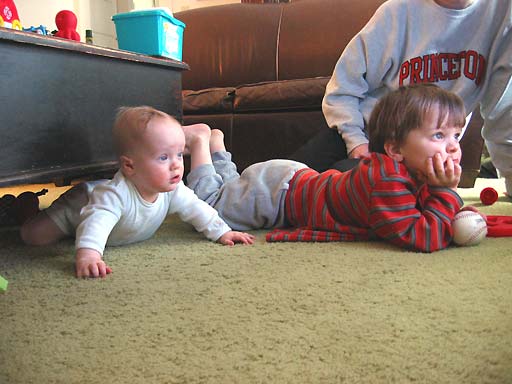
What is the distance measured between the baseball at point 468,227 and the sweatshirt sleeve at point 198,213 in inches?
18.5

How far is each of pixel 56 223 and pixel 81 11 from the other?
129 inches

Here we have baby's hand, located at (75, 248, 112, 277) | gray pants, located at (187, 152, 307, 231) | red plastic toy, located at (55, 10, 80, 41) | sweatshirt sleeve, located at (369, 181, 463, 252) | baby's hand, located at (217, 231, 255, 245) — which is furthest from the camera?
red plastic toy, located at (55, 10, 80, 41)

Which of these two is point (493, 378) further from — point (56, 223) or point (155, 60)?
point (155, 60)

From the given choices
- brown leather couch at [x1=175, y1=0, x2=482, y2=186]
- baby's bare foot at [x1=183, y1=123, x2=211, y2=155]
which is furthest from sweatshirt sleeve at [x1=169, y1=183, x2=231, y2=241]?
brown leather couch at [x1=175, y1=0, x2=482, y2=186]

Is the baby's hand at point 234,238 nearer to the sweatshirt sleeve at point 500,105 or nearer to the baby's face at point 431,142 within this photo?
the baby's face at point 431,142

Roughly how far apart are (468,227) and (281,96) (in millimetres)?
1293

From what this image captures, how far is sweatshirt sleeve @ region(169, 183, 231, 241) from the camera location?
1.11m

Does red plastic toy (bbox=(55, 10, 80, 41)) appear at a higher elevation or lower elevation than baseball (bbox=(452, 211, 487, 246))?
higher

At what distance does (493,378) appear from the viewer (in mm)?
→ 490

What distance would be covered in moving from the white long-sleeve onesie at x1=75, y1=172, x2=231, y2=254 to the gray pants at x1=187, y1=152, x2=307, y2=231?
0.12m

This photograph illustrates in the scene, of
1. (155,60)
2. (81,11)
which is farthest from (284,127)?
(81,11)

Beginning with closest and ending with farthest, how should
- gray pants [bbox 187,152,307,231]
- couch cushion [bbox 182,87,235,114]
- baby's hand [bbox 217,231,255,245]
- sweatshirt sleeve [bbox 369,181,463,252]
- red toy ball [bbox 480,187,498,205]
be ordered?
sweatshirt sleeve [bbox 369,181,463,252] < baby's hand [bbox 217,231,255,245] < gray pants [bbox 187,152,307,231] < red toy ball [bbox 480,187,498,205] < couch cushion [bbox 182,87,235,114]

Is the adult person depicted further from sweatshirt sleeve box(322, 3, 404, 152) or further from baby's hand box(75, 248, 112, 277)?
baby's hand box(75, 248, 112, 277)

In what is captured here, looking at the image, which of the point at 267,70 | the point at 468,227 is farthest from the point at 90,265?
the point at 267,70
